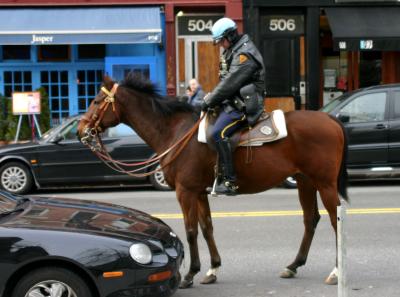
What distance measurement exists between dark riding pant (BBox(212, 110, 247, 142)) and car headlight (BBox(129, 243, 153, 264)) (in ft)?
5.68

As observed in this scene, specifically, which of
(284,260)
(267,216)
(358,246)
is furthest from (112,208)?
(267,216)

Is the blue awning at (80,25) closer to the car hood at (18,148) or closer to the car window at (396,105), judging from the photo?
the car hood at (18,148)

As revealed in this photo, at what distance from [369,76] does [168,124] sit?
14.8m

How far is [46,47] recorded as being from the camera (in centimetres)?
1922

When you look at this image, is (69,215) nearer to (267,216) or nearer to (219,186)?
A: (219,186)

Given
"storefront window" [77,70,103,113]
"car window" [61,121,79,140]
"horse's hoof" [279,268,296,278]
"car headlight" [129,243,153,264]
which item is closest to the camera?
"car headlight" [129,243,153,264]

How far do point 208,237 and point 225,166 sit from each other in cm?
78

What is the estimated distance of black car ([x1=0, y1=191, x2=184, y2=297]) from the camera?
182 inches

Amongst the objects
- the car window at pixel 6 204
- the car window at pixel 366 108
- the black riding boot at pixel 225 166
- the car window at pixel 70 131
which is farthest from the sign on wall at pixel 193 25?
the car window at pixel 6 204

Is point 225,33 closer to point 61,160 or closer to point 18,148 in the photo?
point 61,160

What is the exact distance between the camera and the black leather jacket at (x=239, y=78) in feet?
20.7

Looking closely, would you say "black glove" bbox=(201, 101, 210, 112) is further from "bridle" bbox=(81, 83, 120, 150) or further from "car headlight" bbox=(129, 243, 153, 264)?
"car headlight" bbox=(129, 243, 153, 264)

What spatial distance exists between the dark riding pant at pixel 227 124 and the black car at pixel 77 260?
1624 millimetres

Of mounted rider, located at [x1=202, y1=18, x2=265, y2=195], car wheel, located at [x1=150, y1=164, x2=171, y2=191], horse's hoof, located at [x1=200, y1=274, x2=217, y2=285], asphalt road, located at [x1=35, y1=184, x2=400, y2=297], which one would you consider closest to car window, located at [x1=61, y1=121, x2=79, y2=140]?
asphalt road, located at [x1=35, y1=184, x2=400, y2=297]
